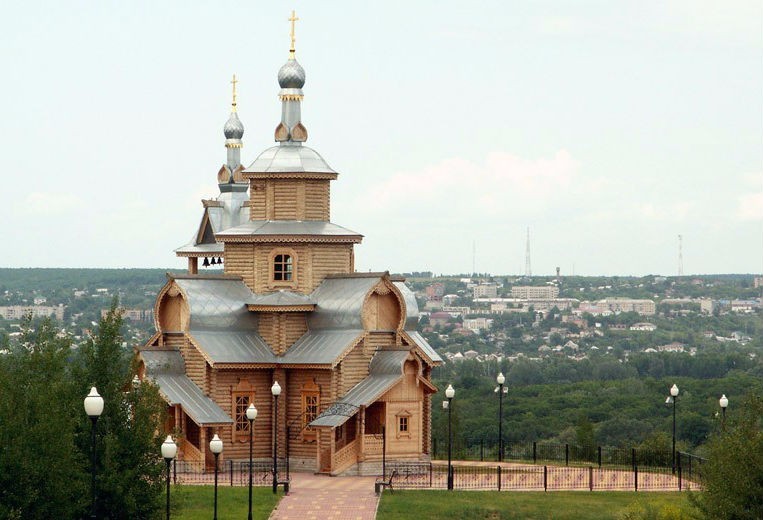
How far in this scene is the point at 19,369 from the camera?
36.0 metres

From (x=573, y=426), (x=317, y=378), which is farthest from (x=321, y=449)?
(x=573, y=426)

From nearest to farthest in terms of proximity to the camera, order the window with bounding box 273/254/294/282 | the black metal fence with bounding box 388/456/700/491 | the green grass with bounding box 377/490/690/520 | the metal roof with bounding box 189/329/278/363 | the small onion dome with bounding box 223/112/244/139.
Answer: the green grass with bounding box 377/490/690/520 → the black metal fence with bounding box 388/456/700/491 → the metal roof with bounding box 189/329/278/363 → the window with bounding box 273/254/294/282 → the small onion dome with bounding box 223/112/244/139

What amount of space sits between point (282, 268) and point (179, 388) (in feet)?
14.9

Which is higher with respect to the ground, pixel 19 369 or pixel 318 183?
pixel 318 183

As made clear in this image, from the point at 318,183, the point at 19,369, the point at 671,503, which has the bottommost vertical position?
the point at 671,503

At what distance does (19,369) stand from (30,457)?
2.47 m

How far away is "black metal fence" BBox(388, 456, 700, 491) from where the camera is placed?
45.9m

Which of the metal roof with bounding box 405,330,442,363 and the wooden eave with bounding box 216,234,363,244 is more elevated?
the wooden eave with bounding box 216,234,363,244

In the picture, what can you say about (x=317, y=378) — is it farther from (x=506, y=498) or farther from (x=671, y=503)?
(x=671, y=503)

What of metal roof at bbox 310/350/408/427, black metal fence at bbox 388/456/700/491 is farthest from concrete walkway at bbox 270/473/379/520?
metal roof at bbox 310/350/408/427

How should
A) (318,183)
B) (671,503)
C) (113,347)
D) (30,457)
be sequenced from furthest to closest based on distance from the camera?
(318,183) → (671,503) → (113,347) → (30,457)

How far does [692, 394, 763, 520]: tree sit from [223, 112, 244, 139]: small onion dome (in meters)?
29.5

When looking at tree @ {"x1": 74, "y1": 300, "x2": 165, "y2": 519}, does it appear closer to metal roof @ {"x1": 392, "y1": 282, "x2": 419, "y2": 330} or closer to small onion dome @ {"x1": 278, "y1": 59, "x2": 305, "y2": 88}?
metal roof @ {"x1": 392, "y1": 282, "x2": 419, "y2": 330}

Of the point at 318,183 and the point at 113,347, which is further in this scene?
the point at 318,183
